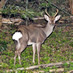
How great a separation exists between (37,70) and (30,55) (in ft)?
6.72

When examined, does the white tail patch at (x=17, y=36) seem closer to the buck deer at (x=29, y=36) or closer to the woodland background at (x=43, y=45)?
the buck deer at (x=29, y=36)

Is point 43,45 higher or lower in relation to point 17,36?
lower

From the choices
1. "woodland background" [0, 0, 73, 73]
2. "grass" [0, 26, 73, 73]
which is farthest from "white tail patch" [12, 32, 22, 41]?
"grass" [0, 26, 73, 73]

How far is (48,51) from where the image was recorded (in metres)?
10.1

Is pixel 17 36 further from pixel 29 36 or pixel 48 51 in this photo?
pixel 48 51

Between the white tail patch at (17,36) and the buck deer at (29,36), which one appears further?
the buck deer at (29,36)

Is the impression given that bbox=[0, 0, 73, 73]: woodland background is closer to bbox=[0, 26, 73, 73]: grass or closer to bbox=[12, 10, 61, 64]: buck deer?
bbox=[0, 26, 73, 73]: grass

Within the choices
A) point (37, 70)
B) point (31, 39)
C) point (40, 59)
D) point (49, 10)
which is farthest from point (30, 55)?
point (49, 10)

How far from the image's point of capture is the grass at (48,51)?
8453 millimetres

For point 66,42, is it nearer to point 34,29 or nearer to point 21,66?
point 34,29

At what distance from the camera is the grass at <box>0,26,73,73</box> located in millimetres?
8453

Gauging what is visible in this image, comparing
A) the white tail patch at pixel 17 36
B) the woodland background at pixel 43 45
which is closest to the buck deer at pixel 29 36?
the white tail patch at pixel 17 36

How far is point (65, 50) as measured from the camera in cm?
1016

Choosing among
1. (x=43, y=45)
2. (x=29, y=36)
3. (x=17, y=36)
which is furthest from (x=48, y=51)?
(x=17, y=36)
